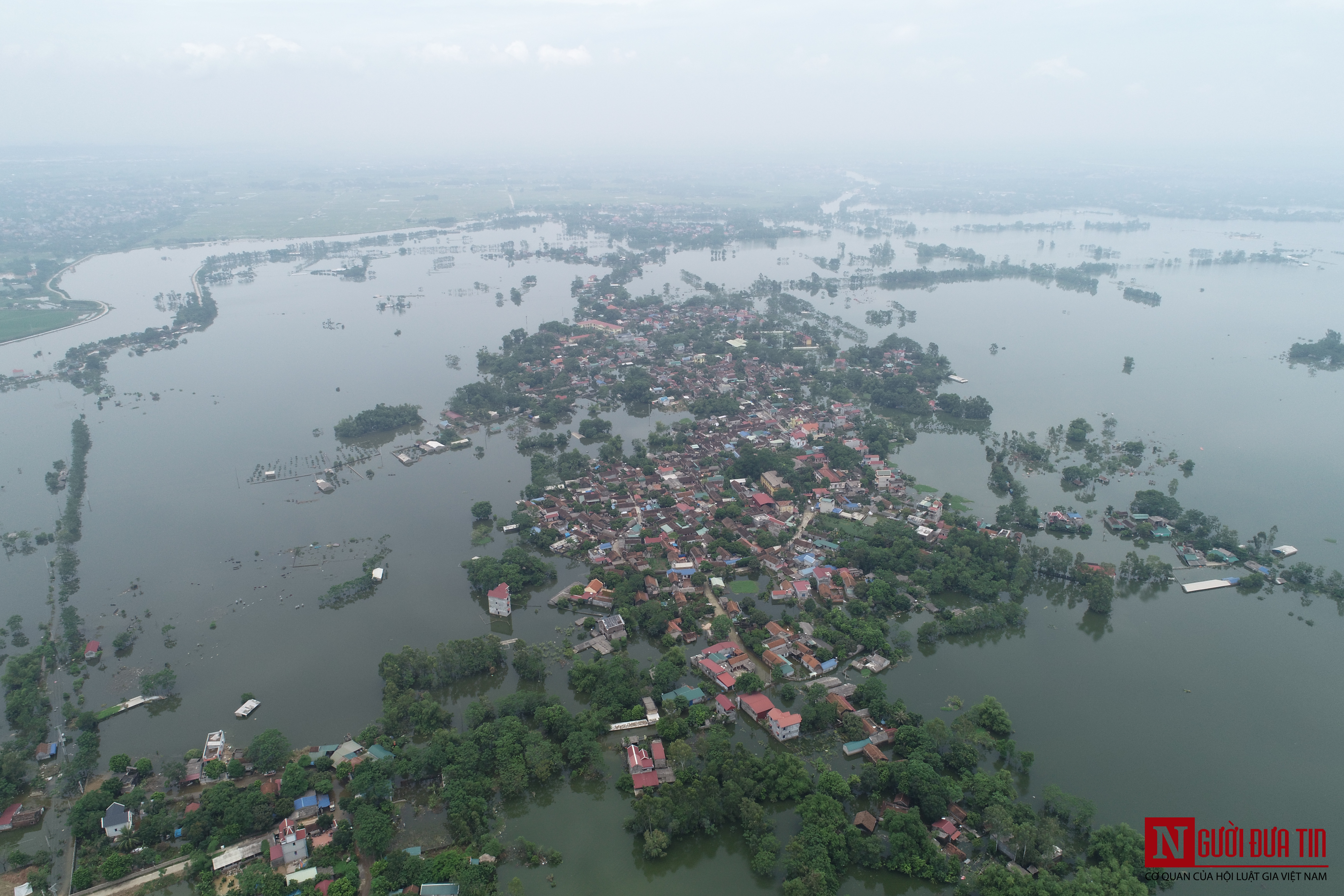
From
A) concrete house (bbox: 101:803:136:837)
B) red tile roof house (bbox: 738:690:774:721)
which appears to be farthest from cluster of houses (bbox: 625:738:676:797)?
concrete house (bbox: 101:803:136:837)

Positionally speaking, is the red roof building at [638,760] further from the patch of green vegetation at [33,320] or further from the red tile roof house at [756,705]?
the patch of green vegetation at [33,320]

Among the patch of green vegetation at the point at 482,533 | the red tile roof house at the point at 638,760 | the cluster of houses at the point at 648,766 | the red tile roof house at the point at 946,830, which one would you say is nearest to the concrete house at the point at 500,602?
the patch of green vegetation at the point at 482,533

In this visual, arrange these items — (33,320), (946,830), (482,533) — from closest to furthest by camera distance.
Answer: (946,830) → (482,533) → (33,320)

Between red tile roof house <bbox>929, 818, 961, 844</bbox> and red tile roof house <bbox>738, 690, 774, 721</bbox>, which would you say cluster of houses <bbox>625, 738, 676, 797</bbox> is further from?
red tile roof house <bbox>929, 818, 961, 844</bbox>

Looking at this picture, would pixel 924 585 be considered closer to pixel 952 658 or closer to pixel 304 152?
pixel 952 658

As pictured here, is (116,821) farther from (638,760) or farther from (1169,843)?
(1169,843)

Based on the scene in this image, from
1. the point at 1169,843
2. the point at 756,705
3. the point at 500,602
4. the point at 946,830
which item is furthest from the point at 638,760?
the point at 1169,843

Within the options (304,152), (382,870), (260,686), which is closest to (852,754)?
(382,870)
